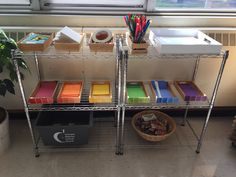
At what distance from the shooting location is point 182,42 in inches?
57.7

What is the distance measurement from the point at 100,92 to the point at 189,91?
0.65 metres

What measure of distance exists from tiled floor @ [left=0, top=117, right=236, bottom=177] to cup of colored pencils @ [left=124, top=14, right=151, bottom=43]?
2.80 ft

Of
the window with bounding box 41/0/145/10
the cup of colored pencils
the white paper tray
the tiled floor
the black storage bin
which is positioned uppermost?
the window with bounding box 41/0/145/10

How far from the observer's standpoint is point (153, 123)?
181 centimetres

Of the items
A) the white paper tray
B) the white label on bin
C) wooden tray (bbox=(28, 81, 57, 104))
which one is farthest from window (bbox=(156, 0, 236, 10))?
the white label on bin

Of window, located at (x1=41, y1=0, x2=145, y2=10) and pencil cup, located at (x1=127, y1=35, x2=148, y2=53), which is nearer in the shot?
pencil cup, located at (x1=127, y1=35, x2=148, y2=53)

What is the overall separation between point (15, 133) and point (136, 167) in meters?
1.05

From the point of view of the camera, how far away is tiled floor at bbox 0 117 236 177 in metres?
1.57

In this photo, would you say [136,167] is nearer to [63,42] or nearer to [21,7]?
[63,42]

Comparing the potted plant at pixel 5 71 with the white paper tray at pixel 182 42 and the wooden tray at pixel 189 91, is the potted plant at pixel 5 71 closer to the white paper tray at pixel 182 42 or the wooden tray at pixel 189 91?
the white paper tray at pixel 182 42

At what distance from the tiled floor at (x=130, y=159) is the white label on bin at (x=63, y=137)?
0.13m

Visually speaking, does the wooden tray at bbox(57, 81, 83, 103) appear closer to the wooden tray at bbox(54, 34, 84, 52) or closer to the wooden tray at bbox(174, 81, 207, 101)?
the wooden tray at bbox(54, 34, 84, 52)

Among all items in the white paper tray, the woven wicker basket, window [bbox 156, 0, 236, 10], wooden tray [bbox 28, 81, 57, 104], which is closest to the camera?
the white paper tray

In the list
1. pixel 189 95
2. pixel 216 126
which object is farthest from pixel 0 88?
pixel 216 126
